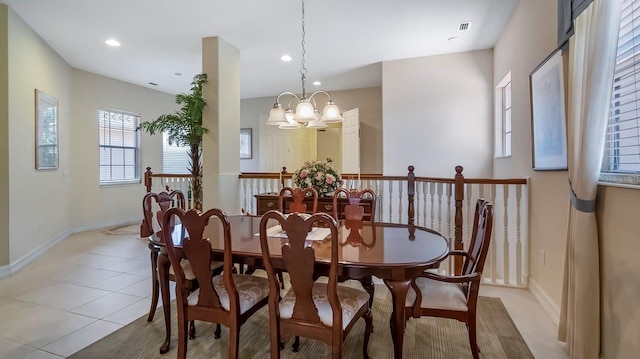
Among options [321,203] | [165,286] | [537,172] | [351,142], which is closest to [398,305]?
[165,286]

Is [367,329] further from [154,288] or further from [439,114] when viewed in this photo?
[439,114]

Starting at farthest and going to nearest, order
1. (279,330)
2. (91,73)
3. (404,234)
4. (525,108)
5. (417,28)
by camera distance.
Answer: (91,73), (417,28), (525,108), (404,234), (279,330)

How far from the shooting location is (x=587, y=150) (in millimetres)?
1764

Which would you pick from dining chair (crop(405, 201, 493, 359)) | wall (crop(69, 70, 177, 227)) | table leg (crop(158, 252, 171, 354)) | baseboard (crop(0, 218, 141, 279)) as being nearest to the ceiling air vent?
dining chair (crop(405, 201, 493, 359))

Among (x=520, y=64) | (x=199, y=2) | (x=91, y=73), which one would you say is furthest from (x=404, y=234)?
(x=91, y=73)

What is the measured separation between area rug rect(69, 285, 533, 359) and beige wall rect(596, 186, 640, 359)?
19.9 inches

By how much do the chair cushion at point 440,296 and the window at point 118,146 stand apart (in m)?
6.29

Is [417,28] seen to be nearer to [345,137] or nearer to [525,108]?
[525,108]

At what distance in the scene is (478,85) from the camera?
4.57 m

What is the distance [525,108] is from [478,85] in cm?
160

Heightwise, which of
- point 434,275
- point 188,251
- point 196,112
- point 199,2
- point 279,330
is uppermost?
point 199,2

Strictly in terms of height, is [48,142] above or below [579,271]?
above

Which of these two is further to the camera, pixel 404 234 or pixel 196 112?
pixel 196 112

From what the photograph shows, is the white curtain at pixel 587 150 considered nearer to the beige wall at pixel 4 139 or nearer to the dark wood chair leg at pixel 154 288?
the dark wood chair leg at pixel 154 288
